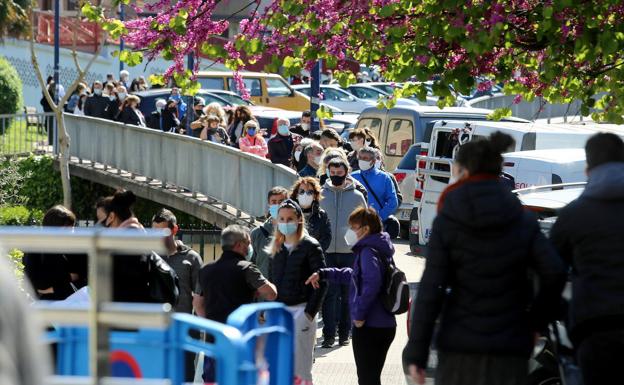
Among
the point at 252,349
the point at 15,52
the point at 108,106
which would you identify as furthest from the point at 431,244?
the point at 15,52

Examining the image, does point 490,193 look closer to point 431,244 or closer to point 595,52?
point 431,244

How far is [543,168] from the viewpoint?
1553 cm

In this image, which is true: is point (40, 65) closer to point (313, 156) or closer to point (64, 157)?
point (64, 157)

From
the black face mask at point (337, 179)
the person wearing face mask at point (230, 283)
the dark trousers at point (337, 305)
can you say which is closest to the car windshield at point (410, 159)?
the dark trousers at point (337, 305)

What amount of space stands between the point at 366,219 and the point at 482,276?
347 centimetres

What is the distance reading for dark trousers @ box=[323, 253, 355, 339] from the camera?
11758mm

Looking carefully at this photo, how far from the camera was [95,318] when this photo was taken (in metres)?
3.12

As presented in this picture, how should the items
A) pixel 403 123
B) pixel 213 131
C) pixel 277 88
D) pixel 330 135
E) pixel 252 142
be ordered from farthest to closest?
pixel 277 88 < pixel 403 123 < pixel 213 131 < pixel 252 142 < pixel 330 135

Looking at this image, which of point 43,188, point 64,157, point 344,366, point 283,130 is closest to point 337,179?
point 344,366

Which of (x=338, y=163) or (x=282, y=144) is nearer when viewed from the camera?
(x=338, y=163)

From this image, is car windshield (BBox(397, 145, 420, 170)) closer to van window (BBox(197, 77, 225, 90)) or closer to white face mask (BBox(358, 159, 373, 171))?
white face mask (BBox(358, 159, 373, 171))

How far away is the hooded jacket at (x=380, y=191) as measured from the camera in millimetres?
12469

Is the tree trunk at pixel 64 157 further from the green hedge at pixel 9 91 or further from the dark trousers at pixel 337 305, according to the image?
the dark trousers at pixel 337 305

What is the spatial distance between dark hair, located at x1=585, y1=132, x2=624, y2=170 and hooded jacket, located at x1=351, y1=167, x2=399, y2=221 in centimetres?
670
